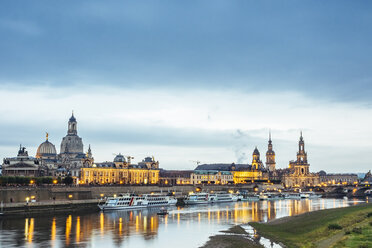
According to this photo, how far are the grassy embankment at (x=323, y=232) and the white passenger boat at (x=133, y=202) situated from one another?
147 feet

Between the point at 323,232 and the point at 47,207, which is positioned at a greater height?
the point at 47,207

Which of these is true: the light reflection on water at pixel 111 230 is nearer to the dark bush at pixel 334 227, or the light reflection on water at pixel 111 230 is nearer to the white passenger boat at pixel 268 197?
the dark bush at pixel 334 227

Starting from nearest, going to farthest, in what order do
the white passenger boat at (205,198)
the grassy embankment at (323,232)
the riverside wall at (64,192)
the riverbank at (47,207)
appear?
1. the grassy embankment at (323,232)
2. the riverbank at (47,207)
3. the riverside wall at (64,192)
4. the white passenger boat at (205,198)

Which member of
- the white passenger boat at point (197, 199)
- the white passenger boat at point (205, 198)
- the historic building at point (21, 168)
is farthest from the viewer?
the historic building at point (21, 168)

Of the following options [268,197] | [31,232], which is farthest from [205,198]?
[31,232]

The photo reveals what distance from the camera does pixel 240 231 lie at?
68.4 meters

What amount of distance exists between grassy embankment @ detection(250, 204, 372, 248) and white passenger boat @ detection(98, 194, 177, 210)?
44665 mm

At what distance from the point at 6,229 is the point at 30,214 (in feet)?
70.5

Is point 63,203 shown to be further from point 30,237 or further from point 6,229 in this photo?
point 30,237

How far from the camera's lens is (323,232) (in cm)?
5522

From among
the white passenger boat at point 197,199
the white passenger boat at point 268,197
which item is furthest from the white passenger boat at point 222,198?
the white passenger boat at point 268,197

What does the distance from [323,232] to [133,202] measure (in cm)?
6974

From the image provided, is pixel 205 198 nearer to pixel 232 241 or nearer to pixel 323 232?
pixel 232 241

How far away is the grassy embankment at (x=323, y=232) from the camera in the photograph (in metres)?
43.7
